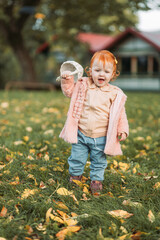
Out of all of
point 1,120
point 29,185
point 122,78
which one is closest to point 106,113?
point 29,185

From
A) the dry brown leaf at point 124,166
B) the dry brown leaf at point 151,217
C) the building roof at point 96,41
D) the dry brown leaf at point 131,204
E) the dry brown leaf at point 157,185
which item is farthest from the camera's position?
the building roof at point 96,41

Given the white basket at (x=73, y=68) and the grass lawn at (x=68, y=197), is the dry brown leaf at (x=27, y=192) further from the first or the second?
the white basket at (x=73, y=68)

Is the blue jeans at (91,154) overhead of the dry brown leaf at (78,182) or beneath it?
overhead

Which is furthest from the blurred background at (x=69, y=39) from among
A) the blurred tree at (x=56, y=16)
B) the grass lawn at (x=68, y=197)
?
the grass lawn at (x=68, y=197)

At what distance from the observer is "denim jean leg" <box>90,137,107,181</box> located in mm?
2449

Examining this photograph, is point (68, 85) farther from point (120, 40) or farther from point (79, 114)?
point (120, 40)

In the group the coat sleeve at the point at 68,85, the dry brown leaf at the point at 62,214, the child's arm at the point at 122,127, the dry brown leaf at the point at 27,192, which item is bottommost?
the dry brown leaf at the point at 62,214

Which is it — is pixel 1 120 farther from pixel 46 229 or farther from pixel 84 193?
pixel 46 229

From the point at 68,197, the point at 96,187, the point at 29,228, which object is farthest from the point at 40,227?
the point at 96,187

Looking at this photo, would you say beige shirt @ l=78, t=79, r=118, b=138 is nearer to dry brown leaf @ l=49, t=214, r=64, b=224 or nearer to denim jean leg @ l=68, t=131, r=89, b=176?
denim jean leg @ l=68, t=131, r=89, b=176

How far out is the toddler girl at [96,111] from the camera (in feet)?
7.78

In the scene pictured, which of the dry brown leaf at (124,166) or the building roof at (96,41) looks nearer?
the dry brown leaf at (124,166)

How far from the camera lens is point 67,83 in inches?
93.4

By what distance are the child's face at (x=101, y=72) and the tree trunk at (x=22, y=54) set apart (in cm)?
1502
